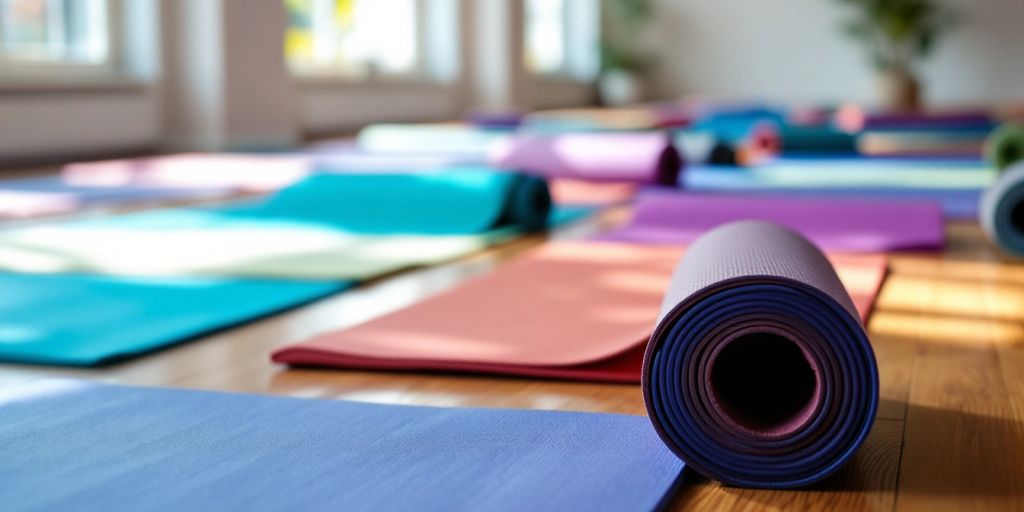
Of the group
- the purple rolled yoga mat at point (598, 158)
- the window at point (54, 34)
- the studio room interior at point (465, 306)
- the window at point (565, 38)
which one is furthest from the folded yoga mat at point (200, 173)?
the window at point (565, 38)

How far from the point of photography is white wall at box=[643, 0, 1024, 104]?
13.6 m

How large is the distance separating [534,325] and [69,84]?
4920 millimetres

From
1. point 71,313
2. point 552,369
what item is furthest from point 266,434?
point 71,313

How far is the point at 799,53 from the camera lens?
14.3m

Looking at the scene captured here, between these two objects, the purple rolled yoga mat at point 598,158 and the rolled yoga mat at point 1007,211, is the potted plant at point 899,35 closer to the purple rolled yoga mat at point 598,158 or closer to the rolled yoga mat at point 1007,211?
the purple rolled yoga mat at point 598,158

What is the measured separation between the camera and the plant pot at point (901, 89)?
12.8 m

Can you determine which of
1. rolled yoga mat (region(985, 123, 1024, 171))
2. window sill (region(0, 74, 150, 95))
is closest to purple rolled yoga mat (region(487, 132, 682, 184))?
rolled yoga mat (region(985, 123, 1024, 171))

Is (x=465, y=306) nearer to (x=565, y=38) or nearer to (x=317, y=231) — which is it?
(x=317, y=231)

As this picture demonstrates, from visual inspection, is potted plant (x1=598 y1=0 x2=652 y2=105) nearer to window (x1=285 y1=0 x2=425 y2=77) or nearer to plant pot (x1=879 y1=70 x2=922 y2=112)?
plant pot (x1=879 y1=70 x2=922 y2=112)

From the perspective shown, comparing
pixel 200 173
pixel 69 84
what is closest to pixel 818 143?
pixel 200 173

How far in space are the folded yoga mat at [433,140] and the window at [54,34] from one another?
147 cm

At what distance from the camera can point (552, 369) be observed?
1984 millimetres

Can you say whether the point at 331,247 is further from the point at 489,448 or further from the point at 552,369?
the point at 489,448

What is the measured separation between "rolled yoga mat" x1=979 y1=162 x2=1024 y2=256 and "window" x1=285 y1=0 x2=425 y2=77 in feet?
17.8
